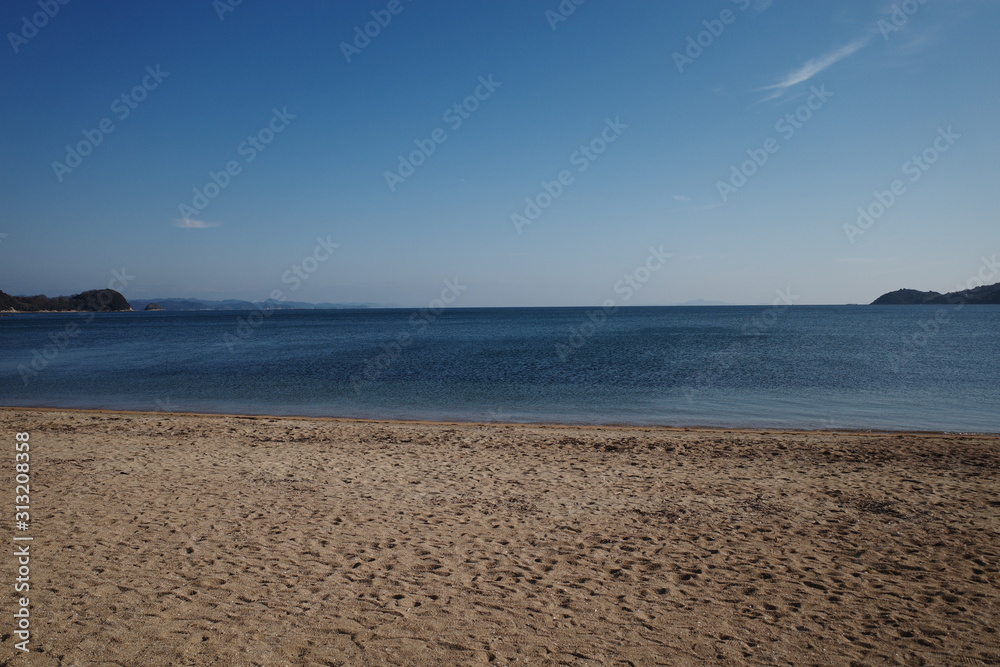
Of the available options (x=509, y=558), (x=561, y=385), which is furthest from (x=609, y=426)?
(x=509, y=558)

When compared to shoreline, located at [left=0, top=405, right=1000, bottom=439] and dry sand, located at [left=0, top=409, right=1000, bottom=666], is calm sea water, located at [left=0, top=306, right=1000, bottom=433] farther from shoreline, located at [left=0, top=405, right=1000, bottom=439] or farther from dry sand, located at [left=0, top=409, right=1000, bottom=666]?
dry sand, located at [left=0, top=409, right=1000, bottom=666]

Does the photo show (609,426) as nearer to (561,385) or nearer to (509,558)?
(561,385)

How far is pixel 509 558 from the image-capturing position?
7145 mm

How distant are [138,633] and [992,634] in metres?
8.53

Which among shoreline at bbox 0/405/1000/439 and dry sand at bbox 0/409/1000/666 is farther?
shoreline at bbox 0/405/1000/439

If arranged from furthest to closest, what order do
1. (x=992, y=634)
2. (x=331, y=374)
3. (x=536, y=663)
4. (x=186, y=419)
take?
(x=331, y=374) < (x=186, y=419) < (x=992, y=634) < (x=536, y=663)

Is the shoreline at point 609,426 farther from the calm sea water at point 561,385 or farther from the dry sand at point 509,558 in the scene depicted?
the dry sand at point 509,558

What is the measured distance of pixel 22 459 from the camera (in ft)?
37.9

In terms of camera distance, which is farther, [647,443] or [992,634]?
[647,443]

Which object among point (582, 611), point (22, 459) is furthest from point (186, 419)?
point (582, 611)

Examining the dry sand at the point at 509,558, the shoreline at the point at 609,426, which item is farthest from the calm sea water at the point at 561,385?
the dry sand at the point at 509,558

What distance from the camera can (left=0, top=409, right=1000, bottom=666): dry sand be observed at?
5234 mm

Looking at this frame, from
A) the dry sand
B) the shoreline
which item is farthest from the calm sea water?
the dry sand

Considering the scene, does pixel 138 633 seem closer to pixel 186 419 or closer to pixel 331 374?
pixel 186 419
